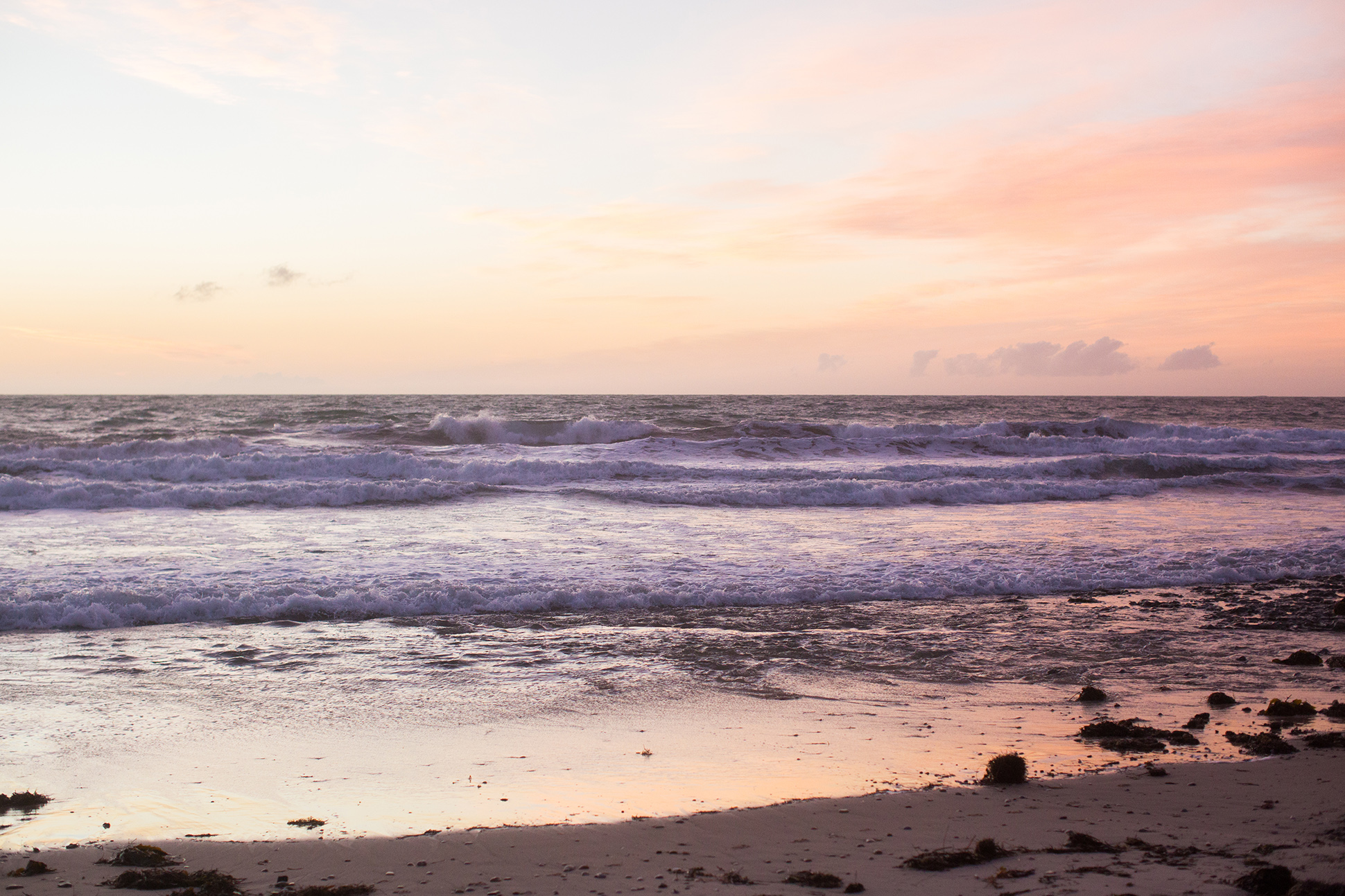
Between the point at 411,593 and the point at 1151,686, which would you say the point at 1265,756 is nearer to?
the point at 1151,686

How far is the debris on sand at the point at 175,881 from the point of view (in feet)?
10.3

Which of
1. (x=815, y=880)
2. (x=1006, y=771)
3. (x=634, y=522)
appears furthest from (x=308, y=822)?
(x=634, y=522)

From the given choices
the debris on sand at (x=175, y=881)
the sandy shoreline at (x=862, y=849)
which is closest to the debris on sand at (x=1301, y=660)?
the sandy shoreline at (x=862, y=849)

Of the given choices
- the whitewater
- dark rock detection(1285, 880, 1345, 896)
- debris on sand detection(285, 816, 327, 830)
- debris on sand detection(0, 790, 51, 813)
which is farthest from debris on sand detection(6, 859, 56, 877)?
dark rock detection(1285, 880, 1345, 896)

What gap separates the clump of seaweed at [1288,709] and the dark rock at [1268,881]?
2445 millimetres

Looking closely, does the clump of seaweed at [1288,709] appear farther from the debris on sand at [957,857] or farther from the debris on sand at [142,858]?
the debris on sand at [142,858]

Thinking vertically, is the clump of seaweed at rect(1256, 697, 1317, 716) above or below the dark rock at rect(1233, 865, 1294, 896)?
below

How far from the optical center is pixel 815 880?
310cm

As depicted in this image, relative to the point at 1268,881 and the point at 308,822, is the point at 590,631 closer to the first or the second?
the point at 308,822

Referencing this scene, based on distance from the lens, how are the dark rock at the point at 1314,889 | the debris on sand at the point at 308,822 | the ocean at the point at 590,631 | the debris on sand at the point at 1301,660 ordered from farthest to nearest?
the debris on sand at the point at 1301,660
the ocean at the point at 590,631
the debris on sand at the point at 308,822
the dark rock at the point at 1314,889

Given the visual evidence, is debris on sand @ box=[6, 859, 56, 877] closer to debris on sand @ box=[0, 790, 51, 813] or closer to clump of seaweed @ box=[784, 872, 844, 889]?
debris on sand @ box=[0, 790, 51, 813]

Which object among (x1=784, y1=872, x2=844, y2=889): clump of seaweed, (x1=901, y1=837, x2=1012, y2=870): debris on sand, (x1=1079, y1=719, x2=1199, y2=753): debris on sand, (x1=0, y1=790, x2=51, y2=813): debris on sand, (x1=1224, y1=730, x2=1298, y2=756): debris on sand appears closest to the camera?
(x1=784, y1=872, x2=844, y2=889): clump of seaweed

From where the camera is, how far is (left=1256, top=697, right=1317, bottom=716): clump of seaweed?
5.02 meters

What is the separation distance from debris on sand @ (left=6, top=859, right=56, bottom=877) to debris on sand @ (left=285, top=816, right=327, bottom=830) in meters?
0.86
